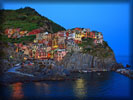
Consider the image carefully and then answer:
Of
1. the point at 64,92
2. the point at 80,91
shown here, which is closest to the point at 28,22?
the point at 64,92

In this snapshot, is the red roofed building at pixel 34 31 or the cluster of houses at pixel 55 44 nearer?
the cluster of houses at pixel 55 44

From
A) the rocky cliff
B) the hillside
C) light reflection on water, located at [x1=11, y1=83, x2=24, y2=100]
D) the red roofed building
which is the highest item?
the hillside

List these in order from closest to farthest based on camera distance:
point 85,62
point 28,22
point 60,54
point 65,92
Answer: point 65,92 → point 85,62 → point 60,54 → point 28,22

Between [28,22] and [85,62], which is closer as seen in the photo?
[85,62]

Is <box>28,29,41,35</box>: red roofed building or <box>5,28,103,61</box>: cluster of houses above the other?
<box>28,29,41,35</box>: red roofed building

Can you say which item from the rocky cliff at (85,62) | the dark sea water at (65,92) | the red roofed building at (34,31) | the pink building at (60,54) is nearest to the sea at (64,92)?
the dark sea water at (65,92)

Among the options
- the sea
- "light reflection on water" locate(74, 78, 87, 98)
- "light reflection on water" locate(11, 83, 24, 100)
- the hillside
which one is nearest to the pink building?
the sea

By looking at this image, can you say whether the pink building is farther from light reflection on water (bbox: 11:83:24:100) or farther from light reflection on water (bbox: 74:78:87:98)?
light reflection on water (bbox: 11:83:24:100)

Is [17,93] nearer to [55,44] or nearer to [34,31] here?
[55,44]

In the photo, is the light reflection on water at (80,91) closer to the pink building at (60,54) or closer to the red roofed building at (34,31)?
the pink building at (60,54)

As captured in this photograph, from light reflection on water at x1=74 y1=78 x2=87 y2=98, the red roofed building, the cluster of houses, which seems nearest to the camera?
light reflection on water at x1=74 y1=78 x2=87 y2=98

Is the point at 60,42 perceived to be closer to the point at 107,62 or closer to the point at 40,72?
the point at 107,62

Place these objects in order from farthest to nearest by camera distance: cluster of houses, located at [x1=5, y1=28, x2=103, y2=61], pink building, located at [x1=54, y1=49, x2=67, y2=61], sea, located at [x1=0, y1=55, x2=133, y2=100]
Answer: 1. cluster of houses, located at [x1=5, y1=28, x2=103, y2=61]
2. pink building, located at [x1=54, y1=49, x2=67, y2=61]
3. sea, located at [x1=0, y1=55, x2=133, y2=100]
